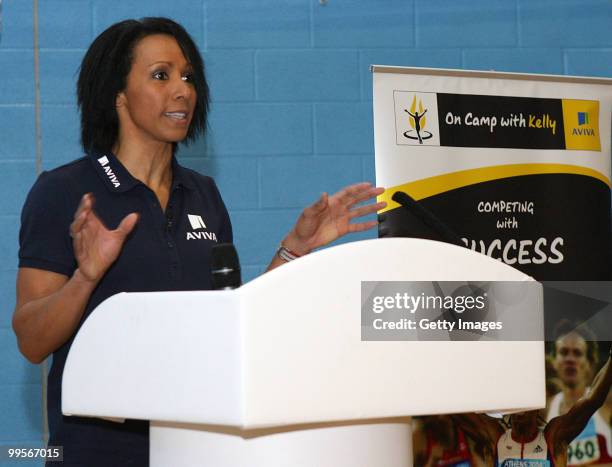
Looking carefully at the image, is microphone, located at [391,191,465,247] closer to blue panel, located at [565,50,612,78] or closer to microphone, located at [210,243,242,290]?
microphone, located at [210,243,242,290]

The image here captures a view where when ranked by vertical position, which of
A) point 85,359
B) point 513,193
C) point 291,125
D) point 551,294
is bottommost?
point 85,359

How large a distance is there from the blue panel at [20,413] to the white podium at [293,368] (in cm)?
218

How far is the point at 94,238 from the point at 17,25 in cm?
221

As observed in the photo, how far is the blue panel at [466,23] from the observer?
11.3ft

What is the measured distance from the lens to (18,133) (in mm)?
3188

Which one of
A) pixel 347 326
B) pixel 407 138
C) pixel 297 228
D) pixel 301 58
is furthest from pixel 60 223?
pixel 301 58

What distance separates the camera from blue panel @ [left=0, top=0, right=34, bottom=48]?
3.19 metres

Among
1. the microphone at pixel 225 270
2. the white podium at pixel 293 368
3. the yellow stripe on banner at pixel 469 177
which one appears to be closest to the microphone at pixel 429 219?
the white podium at pixel 293 368

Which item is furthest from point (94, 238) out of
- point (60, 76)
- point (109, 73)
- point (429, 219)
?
point (60, 76)

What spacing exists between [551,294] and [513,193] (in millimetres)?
396

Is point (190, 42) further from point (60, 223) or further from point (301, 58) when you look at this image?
point (301, 58)

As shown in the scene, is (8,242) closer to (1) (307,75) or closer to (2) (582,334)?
(1) (307,75)

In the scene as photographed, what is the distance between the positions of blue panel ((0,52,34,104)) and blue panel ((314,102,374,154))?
107 cm

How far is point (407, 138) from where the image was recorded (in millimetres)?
3090
